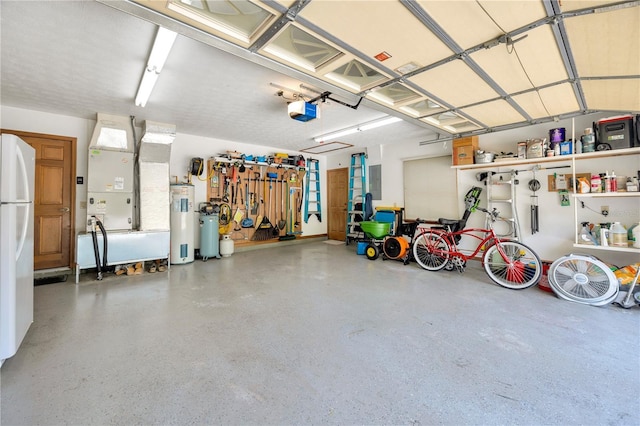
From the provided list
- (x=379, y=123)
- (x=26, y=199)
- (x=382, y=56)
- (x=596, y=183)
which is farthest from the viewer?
→ (x=379, y=123)

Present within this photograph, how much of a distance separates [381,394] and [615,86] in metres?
3.89

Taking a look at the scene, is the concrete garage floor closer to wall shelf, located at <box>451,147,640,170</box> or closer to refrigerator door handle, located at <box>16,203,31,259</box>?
refrigerator door handle, located at <box>16,203,31,259</box>

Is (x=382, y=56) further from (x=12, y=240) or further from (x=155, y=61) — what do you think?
(x=12, y=240)

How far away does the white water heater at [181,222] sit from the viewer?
16.5 feet

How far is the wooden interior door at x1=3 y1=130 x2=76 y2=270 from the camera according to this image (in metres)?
4.28

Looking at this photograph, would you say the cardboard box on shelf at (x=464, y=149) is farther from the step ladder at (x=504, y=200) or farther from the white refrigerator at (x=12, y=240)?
the white refrigerator at (x=12, y=240)

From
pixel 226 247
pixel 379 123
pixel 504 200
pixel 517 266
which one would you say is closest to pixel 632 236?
pixel 517 266

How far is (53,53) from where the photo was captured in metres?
2.62

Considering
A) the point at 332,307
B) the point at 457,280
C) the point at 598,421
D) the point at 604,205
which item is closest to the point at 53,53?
the point at 332,307

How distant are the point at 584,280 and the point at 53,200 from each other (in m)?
8.07

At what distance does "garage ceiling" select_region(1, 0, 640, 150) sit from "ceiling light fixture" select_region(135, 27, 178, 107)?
9cm

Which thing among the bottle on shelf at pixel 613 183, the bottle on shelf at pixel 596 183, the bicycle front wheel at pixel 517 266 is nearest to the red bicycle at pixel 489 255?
the bicycle front wheel at pixel 517 266

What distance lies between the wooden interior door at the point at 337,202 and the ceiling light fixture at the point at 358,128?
Result: 2033mm

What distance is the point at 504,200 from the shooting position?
463 centimetres
